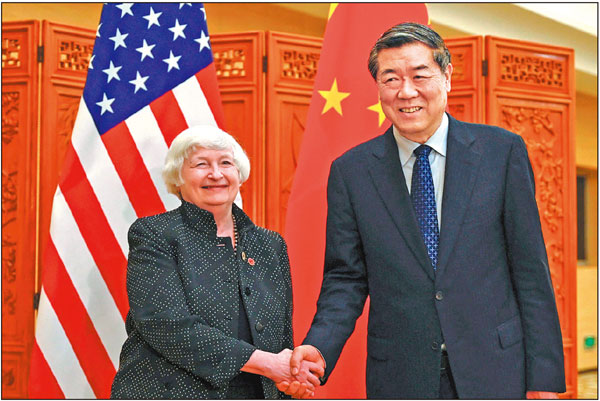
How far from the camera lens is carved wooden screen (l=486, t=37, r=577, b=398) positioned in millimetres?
3871

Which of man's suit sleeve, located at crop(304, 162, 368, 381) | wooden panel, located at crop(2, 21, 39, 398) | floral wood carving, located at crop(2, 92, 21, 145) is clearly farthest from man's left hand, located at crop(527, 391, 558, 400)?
floral wood carving, located at crop(2, 92, 21, 145)

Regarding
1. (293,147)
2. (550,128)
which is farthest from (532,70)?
(293,147)

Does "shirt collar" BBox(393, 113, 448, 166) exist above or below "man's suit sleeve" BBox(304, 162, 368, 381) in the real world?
above

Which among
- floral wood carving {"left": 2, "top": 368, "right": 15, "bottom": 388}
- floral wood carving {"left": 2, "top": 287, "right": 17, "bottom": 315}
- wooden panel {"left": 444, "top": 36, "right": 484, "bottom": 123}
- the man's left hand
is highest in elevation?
wooden panel {"left": 444, "top": 36, "right": 484, "bottom": 123}

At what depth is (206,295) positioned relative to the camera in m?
1.88

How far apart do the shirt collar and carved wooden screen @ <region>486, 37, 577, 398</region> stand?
221 centimetres

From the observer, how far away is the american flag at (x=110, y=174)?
101 inches

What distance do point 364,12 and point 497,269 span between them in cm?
153

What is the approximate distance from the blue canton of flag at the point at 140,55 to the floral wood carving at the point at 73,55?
0.81 metres

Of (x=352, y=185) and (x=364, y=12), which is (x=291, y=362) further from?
(x=364, y=12)

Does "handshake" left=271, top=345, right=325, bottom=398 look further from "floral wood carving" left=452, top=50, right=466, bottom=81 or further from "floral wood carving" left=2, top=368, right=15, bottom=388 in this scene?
"floral wood carving" left=452, top=50, right=466, bottom=81

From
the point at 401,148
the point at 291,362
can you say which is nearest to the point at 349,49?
the point at 401,148

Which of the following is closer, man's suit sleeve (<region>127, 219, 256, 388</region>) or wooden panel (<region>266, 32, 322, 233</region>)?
man's suit sleeve (<region>127, 219, 256, 388</region>)

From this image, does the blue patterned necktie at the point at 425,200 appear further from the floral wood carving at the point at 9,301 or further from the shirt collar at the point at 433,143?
the floral wood carving at the point at 9,301
